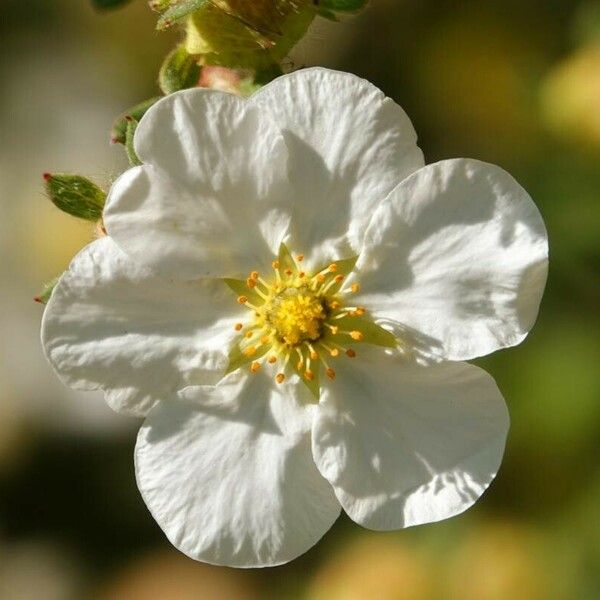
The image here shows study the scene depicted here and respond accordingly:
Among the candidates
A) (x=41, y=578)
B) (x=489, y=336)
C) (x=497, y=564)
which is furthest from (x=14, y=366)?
(x=489, y=336)

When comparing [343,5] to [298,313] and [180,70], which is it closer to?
[180,70]

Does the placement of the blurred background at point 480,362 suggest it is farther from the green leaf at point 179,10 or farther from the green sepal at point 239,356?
the green sepal at point 239,356

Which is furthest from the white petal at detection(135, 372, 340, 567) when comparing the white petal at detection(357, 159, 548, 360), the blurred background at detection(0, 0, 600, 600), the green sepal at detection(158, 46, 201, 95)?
the blurred background at detection(0, 0, 600, 600)

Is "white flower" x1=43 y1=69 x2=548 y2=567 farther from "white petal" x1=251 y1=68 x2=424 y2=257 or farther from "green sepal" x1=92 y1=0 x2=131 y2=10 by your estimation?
"green sepal" x1=92 y1=0 x2=131 y2=10

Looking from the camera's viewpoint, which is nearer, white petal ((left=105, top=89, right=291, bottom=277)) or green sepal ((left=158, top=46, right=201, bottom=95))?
white petal ((left=105, top=89, right=291, bottom=277))

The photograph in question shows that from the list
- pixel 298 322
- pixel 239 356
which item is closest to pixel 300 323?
pixel 298 322

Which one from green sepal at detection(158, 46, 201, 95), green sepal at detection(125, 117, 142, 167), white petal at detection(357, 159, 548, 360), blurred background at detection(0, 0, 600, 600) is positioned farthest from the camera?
blurred background at detection(0, 0, 600, 600)

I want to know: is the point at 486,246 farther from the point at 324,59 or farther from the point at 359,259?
the point at 324,59

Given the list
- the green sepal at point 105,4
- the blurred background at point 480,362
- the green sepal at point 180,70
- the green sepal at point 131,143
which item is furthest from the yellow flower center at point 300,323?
the blurred background at point 480,362
